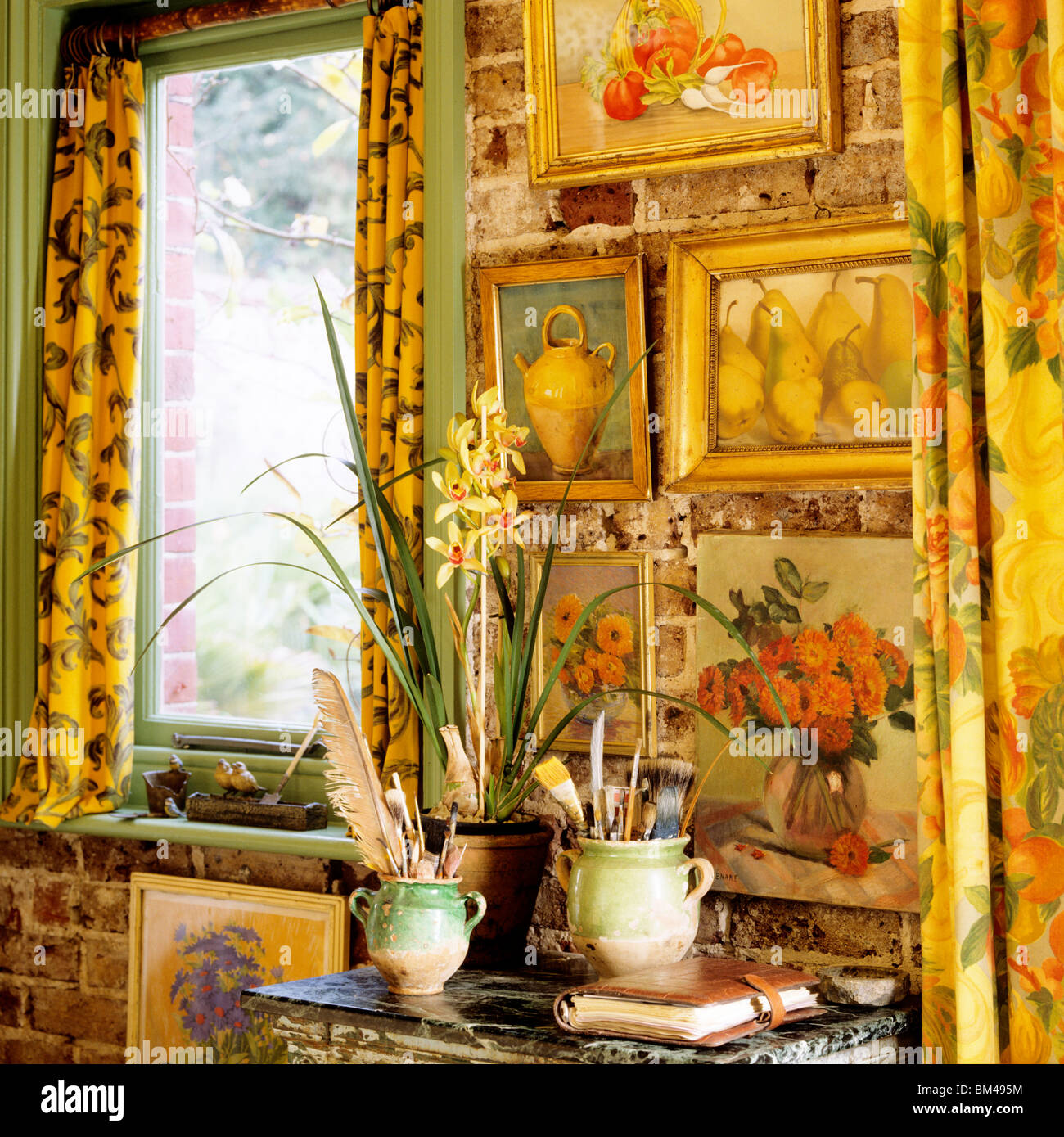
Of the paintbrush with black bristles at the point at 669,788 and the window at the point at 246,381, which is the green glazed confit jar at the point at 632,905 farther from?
the window at the point at 246,381

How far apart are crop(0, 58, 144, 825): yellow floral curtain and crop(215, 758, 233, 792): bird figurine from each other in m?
0.29

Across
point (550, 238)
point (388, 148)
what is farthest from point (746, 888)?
point (388, 148)

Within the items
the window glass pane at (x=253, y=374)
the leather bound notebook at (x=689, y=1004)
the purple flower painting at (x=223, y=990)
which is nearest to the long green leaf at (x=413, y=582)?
the window glass pane at (x=253, y=374)

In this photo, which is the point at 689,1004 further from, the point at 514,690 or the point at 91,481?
the point at 91,481

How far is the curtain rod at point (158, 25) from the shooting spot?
3166 millimetres

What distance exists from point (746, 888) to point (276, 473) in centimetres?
147

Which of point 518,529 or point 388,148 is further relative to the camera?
point 388,148

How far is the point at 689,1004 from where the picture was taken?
1.99 meters

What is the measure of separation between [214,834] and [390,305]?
122 centimetres

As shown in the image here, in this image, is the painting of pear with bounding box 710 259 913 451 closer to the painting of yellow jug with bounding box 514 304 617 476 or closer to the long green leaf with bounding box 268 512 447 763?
the painting of yellow jug with bounding box 514 304 617 476

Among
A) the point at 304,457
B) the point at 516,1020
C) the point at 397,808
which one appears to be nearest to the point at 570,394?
the point at 304,457

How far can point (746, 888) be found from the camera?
250 cm
